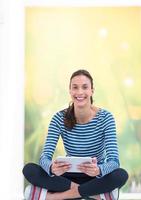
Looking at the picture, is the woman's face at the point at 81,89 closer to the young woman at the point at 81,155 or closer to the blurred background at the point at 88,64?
the young woman at the point at 81,155

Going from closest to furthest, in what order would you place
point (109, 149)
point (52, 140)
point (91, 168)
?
1. point (91, 168)
2. point (109, 149)
3. point (52, 140)

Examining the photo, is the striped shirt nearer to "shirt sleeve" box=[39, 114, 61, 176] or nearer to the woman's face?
"shirt sleeve" box=[39, 114, 61, 176]

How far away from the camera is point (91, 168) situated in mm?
2051

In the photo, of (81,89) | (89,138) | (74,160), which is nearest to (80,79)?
(81,89)

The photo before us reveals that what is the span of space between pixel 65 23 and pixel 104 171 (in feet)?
4.80

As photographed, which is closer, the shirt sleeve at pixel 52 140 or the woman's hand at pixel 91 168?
the woman's hand at pixel 91 168

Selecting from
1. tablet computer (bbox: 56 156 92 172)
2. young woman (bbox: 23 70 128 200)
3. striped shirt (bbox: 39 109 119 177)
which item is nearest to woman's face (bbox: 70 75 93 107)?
young woman (bbox: 23 70 128 200)

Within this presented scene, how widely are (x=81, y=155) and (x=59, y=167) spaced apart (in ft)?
0.74

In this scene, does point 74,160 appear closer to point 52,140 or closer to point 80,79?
point 52,140

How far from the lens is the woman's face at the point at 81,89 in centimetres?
229

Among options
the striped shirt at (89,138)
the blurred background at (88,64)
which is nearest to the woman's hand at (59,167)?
the striped shirt at (89,138)

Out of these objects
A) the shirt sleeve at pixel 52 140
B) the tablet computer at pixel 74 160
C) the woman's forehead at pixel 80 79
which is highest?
the woman's forehead at pixel 80 79

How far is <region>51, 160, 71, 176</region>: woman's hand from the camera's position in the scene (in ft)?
6.82

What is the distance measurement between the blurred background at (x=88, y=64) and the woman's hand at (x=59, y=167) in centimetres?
100
